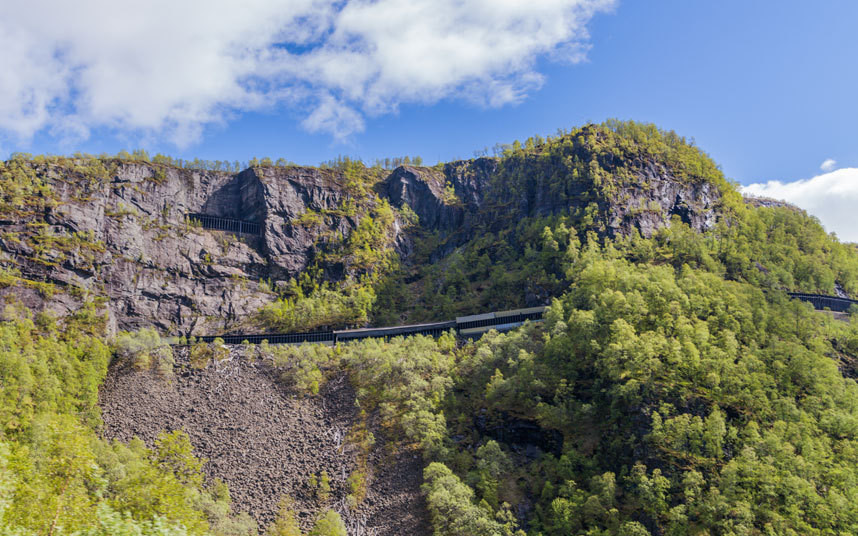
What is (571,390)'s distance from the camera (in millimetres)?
73562

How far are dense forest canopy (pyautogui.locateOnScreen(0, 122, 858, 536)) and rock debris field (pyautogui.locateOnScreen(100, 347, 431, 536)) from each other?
250 centimetres

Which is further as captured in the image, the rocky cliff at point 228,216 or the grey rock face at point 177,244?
the grey rock face at point 177,244

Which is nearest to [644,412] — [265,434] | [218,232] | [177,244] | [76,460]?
[265,434]

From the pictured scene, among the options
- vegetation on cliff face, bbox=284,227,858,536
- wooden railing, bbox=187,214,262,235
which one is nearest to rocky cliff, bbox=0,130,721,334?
wooden railing, bbox=187,214,262,235

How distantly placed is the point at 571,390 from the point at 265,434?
130 feet

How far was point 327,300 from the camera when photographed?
391 ft

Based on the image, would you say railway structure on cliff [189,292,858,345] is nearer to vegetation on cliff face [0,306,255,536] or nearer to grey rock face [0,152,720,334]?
grey rock face [0,152,720,334]

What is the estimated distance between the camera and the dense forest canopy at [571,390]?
54066 millimetres

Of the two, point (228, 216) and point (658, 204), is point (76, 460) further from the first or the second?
point (658, 204)

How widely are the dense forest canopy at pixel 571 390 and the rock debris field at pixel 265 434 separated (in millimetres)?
2503

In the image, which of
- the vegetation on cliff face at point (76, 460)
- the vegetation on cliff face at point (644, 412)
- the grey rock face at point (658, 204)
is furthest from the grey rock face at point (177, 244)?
the grey rock face at point (658, 204)

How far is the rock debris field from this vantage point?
65250 mm

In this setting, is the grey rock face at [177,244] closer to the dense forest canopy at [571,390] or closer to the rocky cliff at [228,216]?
the rocky cliff at [228,216]

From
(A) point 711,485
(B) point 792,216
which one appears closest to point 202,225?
(A) point 711,485
